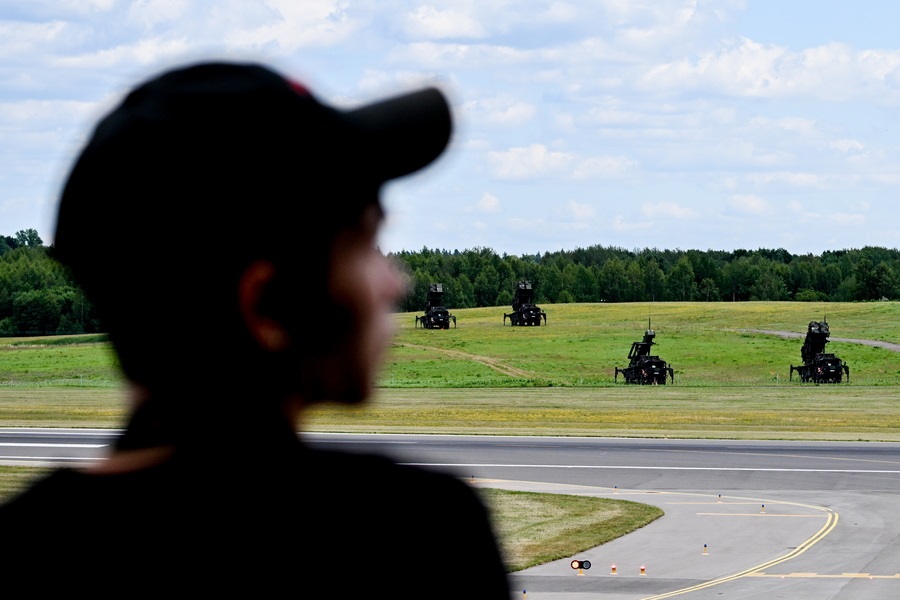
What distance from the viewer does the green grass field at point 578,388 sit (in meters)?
30.1

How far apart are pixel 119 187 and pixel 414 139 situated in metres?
0.35

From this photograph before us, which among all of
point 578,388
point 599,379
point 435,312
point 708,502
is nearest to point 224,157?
point 708,502

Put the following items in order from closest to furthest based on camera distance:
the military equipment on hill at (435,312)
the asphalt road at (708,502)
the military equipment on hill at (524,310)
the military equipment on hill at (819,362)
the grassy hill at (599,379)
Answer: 1. the asphalt road at (708,502)
2. the grassy hill at (599,379)
3. the military equipment on hill at (819,362)
4. the military equipment on hill at (435,312)
5. the military equipment on hill at (524,310)

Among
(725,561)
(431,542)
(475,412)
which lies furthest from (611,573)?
(475,412)

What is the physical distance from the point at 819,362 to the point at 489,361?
2964cm

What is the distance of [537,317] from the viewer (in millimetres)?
130625

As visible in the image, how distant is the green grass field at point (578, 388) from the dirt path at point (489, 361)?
0.21m

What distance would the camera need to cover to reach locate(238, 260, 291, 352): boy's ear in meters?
1.50

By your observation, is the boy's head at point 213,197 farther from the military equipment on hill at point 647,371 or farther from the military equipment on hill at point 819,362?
the military equipment on hill at point 819,362

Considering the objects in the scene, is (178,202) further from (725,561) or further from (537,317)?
(537,317)

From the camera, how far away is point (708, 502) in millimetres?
31703

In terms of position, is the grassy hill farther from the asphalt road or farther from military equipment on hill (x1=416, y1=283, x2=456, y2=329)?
the asphalt road

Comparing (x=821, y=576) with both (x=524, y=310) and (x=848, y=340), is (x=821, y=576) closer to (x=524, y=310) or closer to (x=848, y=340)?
(x=848, y=340)

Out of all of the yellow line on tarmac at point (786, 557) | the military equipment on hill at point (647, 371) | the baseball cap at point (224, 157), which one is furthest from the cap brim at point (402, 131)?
the military equipment on hill at point (647, 371)
